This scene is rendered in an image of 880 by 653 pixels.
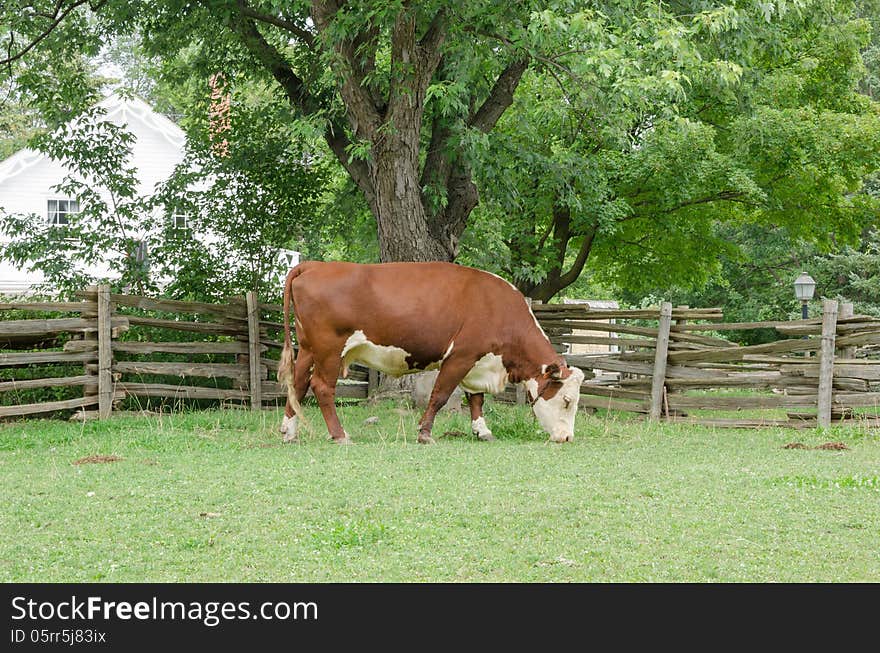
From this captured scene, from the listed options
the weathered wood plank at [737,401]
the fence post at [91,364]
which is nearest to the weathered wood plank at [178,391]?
the fence post at [91,364]

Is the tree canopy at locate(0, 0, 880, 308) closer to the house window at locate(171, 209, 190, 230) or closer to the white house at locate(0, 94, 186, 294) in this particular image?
the house window at locate(171, 209, 190, 230)

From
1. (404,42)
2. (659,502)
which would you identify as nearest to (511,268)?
(404,42)

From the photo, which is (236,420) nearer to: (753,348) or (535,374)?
(535,374)

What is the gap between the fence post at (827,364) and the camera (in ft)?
36.7

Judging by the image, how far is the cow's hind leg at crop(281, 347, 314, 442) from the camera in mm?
9797

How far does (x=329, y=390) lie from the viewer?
32.0 feet

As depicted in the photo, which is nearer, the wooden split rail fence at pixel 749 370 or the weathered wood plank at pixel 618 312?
the wooden split rail fence at pixel 749 370

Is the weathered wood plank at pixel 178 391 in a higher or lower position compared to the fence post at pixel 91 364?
lower

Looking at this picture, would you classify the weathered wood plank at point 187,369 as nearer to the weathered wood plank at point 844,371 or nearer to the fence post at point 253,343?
the fence post at point 253,343

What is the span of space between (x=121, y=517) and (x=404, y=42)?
6.64m

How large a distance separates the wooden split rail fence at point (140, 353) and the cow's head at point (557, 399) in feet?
13.6

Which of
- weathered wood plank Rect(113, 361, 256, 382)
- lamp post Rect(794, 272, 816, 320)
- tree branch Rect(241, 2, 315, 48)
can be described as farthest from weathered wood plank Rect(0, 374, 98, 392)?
lamp post Rect(794, 272, 816, 320)

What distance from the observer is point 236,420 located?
11375 millimetres

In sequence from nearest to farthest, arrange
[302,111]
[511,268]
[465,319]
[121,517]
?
[121,517] → [465,319] → [302,111] → [511,268]
